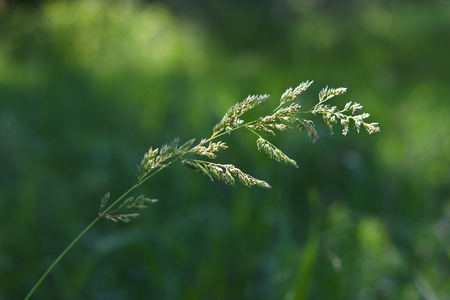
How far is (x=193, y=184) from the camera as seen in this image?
232cm

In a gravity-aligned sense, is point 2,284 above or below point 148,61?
below

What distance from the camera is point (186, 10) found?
31.1 feet

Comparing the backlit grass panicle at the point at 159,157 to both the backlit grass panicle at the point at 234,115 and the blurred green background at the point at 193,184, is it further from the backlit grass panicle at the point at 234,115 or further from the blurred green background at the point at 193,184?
the blurred green background at the point at 193,184

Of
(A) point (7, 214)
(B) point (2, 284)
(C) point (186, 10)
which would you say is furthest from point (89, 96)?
(C) point (186, 10)

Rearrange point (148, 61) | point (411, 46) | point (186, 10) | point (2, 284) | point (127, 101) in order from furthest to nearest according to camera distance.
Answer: point (186, 10), point (411, 46), point (148, 61), point (127, 101), point (2, 284)

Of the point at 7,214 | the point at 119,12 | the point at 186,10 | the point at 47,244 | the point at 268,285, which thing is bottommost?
the point at 268,285

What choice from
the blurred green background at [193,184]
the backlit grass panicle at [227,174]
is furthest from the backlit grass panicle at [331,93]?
the blurred green background at [193,184]

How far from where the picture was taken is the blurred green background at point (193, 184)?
1.77 m

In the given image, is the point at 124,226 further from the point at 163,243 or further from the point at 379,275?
the point at 379,275

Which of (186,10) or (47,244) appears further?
(186,10)

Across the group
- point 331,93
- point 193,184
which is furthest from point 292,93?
point 193,184

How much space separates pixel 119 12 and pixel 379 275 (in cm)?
490

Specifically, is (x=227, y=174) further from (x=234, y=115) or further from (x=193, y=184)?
(x=193, y=184)

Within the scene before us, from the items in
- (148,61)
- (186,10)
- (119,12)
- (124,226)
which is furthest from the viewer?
(186,10)
